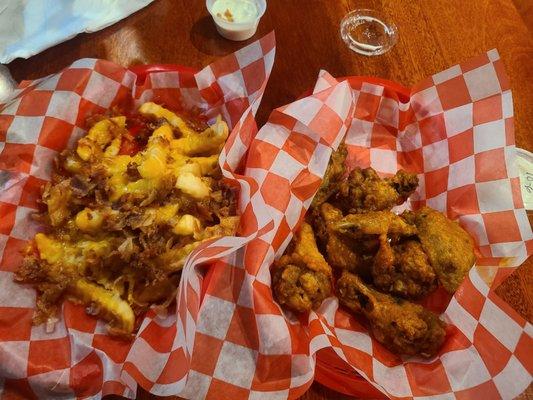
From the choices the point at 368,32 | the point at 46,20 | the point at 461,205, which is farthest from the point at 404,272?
the point at 46,20

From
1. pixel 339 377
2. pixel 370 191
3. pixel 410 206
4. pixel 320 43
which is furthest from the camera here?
pixel 320 43

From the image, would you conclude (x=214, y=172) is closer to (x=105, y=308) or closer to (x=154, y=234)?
(x=154, y=234)

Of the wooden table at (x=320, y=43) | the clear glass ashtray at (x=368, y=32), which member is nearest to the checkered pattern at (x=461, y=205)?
the wooden table at (x=320, y=43)

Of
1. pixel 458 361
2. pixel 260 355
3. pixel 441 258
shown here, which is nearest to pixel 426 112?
pixel 441 258

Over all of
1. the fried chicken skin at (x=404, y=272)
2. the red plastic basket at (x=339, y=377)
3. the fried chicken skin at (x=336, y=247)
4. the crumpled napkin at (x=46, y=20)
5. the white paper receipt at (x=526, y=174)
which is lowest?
the white paper receipt at (x=526, y=174)

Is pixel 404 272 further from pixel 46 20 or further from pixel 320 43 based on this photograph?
pixel 46 20

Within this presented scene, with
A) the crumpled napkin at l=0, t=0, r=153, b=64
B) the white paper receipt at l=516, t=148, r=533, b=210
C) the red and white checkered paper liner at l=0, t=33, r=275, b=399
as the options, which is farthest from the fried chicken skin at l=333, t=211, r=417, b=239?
the crumpled napkin at l=0, t=0, r=153, b=64

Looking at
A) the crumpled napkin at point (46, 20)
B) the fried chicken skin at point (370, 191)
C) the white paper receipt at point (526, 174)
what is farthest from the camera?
the crumpled napkin at point (46, 20)

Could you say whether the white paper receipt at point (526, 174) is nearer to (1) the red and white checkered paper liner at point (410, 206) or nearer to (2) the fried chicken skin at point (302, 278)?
(1) the red and white checkered paper liner at point (410, 206)
